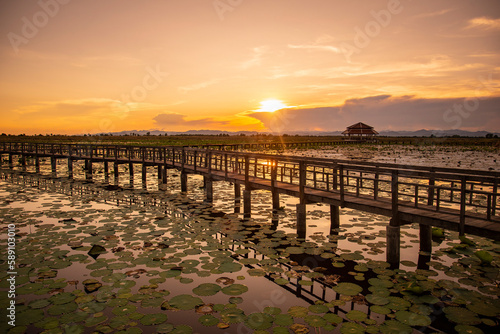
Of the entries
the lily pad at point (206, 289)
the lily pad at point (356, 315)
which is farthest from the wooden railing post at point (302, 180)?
the lily pad at point (356, 315)

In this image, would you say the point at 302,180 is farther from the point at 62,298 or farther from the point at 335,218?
the point at 62,298

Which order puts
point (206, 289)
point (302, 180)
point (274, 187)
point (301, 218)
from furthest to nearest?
1. point (274, 187)
2. point (302, 180)
3. point (301, 218)
4. point (206, 289)

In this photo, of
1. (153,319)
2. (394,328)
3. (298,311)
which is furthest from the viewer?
(298,311)

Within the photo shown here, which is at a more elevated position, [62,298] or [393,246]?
[393,246]

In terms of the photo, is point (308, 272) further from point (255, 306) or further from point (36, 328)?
point (36, 328)

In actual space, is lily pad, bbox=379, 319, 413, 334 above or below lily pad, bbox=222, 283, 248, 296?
above

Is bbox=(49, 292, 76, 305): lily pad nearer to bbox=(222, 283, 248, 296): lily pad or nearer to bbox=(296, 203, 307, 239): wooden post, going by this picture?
bbox=(222, 283, 248, 296): lily pad

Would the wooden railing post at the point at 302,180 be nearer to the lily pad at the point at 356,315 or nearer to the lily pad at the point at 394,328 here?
the lily pad at the point at 356,315

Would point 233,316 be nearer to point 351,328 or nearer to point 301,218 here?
point 351,328

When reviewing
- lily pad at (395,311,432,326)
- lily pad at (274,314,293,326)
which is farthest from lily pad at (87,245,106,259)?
lily pad at (395,311,432,326)

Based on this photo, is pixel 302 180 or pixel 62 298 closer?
A: pixel 62 298

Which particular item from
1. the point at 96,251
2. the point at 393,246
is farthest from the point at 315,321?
the point at 96,251

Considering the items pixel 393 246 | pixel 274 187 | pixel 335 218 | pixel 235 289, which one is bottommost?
pixel 235 289

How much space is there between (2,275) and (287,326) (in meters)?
6.03
